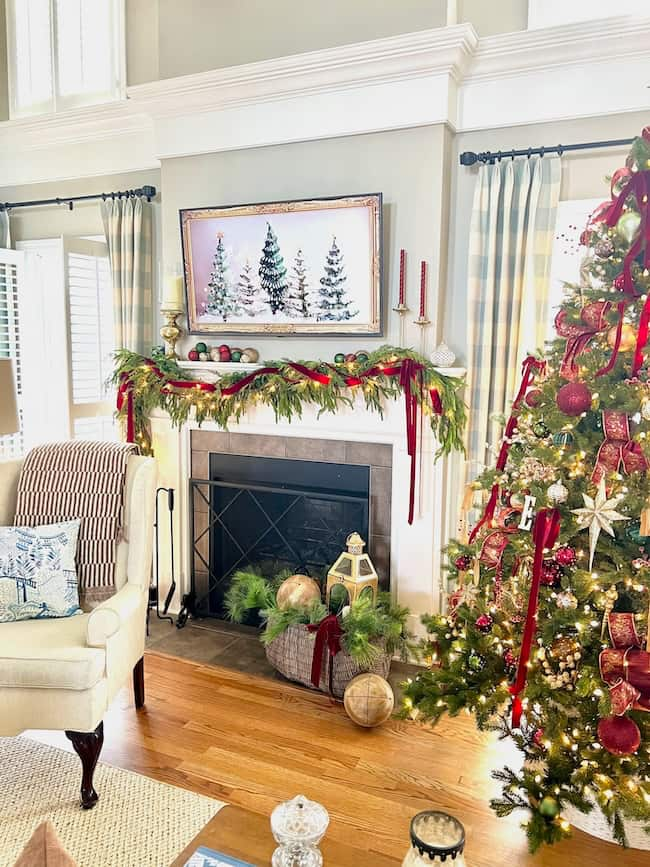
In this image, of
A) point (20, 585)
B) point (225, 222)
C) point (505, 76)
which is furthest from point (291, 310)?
point (20, 585)

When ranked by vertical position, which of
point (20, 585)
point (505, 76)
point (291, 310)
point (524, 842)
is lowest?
point (524, 842)

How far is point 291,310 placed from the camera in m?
3.32

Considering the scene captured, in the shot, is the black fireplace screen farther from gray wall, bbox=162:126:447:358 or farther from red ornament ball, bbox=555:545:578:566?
red ornament ball, bbox=555:545:578:566

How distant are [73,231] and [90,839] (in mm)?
3438

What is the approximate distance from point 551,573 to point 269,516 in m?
1.83

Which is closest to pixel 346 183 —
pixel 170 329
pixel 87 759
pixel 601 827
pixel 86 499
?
pixel 170 329

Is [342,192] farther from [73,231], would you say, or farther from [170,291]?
[73,231]

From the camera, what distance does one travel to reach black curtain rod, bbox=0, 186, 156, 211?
383cm

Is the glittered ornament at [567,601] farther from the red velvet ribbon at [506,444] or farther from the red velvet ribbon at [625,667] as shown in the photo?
the red velvet ribbon at [506,444]

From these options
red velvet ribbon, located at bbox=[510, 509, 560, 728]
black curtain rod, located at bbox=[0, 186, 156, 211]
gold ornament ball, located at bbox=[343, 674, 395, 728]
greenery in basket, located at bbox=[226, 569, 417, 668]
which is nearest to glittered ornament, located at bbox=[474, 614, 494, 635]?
red velvet ribbon, located at bbox=[510, 509, 560, 728]

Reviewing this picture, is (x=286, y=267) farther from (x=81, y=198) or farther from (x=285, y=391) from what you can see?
(x=81, y=198)

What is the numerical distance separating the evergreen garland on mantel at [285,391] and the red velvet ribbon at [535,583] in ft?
3.63

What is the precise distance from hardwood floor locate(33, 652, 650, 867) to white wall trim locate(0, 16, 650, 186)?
2.63 metres

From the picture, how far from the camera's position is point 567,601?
6.29 ft
